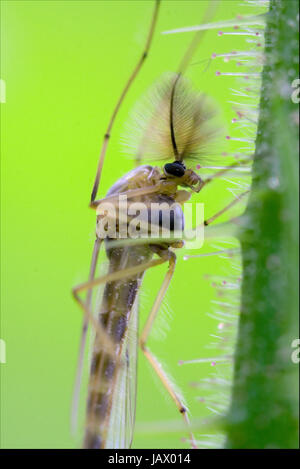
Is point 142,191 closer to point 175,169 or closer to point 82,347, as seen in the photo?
point 175,169

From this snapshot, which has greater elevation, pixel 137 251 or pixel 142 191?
pixel 142 191

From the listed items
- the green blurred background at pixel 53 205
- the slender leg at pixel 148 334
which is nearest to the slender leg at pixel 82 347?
the slender leg at pixel 148 334

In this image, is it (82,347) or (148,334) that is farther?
(148,334)

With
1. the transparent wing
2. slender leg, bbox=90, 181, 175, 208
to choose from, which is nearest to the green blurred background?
the transparent wing

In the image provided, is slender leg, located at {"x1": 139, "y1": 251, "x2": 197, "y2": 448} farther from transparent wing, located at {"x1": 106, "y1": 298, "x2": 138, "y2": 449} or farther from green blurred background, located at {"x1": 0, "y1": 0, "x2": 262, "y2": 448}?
green blurred background, located at {"x1": 0, "y1": 0, "x2": 262, "y2": 448}

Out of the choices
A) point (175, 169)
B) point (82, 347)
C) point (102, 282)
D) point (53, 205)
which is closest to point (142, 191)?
point (175, 169)

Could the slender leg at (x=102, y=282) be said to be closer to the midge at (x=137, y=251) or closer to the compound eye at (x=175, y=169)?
the midge at (x=137, y=251)

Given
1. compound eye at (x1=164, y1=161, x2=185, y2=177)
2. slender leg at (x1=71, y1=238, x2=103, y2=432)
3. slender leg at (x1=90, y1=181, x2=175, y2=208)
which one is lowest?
slender leg at (x1=71, y1=238, x2=103, y2=432)

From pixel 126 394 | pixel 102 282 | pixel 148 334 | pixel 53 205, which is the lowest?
A: pixel 126 394
